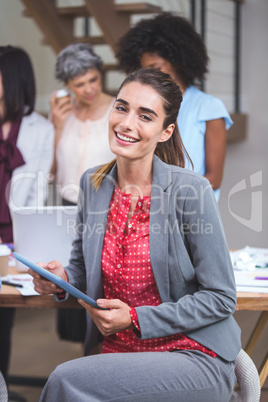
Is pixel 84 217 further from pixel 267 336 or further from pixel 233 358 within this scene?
pixel 267 336

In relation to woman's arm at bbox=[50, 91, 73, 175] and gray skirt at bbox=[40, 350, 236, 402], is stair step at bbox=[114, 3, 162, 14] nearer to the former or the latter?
woman's arm at bbox=[50, 91, 73, 175]

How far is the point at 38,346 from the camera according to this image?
399 cm

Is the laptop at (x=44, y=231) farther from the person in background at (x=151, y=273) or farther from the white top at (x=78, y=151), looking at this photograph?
the white top at (x=78, y=151)

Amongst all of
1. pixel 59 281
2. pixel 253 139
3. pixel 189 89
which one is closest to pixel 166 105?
pixel 59 281

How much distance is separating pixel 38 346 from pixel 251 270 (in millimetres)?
2230

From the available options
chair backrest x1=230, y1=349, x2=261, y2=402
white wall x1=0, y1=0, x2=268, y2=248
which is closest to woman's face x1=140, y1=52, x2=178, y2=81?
chair backrest x1=230, y1=349, x2=261, y2=402

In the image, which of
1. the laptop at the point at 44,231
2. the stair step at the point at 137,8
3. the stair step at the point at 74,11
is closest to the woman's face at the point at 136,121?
the laptop at the point at 44,231

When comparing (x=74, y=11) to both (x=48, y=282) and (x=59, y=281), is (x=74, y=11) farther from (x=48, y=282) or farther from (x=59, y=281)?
(x=59, y=281)

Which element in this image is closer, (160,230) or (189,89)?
(160,230)

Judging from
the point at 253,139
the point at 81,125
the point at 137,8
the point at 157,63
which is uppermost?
the point at 137,8

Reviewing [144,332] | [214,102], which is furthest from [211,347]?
[214,102]

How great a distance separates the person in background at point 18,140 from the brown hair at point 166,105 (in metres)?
1.17

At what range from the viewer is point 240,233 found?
4.96 metres

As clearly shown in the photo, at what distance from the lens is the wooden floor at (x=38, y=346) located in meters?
3.50
